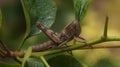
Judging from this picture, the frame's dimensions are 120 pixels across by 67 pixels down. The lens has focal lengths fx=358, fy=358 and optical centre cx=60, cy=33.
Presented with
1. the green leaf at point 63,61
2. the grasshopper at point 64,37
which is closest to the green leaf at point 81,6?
the grasshopper at point 64,37

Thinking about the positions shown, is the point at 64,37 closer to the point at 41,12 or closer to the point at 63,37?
the point at 63,37

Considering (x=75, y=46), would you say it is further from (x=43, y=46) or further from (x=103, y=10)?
(x=103, y=10)

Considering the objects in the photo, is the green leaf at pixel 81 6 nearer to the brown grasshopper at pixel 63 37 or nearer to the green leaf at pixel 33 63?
the brown grasshopper at pixel 63 37

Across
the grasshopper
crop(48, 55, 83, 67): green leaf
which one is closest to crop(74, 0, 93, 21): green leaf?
the grasshopper

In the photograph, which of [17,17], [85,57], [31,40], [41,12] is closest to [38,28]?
[41,12]

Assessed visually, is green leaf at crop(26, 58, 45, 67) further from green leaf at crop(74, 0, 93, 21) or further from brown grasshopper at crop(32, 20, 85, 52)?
green leaf at crop(74, 0, 93, 21)

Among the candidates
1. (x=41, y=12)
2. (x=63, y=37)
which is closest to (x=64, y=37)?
(x=63, y=37)
